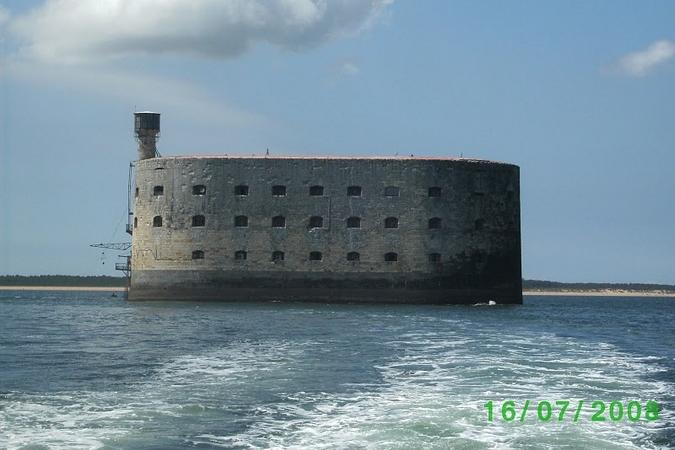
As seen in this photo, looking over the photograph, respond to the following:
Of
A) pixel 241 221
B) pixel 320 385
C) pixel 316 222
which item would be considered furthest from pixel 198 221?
pixel 320 385

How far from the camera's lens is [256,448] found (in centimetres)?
880

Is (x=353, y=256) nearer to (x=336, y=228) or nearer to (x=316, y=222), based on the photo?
(x=336, y=228)

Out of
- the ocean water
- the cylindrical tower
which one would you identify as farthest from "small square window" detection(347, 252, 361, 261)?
the ocean water

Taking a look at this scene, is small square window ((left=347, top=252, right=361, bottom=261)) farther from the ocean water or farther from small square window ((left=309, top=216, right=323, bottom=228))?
the ocean water

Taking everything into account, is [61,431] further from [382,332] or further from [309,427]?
[382,332]

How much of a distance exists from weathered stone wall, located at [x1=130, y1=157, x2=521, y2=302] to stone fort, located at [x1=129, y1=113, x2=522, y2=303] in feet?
0.11

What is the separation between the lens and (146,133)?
40875 mm

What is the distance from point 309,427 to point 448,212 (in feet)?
87.5

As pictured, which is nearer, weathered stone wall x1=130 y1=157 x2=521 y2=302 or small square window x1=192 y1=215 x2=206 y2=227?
weathered stone wall x1=130 y1=157 x2=521 y2=302

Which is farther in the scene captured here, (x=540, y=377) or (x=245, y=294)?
(x=245, y=294)

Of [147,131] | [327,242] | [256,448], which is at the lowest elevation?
[256,448]

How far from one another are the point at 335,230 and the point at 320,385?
23.6 metres

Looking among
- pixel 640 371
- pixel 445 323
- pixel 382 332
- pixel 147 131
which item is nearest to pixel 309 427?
pixel 640 371

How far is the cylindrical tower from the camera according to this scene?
40.8 m
